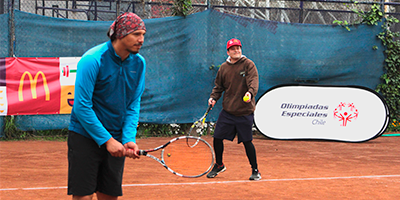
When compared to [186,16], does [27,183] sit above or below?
below

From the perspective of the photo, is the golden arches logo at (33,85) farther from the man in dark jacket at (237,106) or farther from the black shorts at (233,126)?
the black shorts at (233,126)

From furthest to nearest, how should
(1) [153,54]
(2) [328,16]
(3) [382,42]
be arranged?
(2) [328,16]
(3) [382,42]
(1) [153,54]

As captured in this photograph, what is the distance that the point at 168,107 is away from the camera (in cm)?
916

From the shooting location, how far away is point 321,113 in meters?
9.23

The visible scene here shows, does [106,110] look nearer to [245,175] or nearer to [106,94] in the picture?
Result: [106,94]

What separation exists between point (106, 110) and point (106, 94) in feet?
0.37

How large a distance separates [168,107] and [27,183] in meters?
4.28

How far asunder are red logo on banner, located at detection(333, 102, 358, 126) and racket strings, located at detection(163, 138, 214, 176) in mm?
5904

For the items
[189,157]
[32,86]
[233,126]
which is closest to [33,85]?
[32,86]

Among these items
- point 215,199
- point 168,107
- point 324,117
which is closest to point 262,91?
point 324,117

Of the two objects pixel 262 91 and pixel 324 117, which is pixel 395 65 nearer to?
pixel 324 117

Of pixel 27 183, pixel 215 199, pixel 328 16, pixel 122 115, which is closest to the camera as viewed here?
pixel 122 115

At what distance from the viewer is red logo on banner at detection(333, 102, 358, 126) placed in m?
9.15

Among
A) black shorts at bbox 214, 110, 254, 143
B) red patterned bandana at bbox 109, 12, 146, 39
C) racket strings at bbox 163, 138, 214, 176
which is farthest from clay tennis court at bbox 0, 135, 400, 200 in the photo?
red patterned bandana at bbox 109, 12, 146, 39
